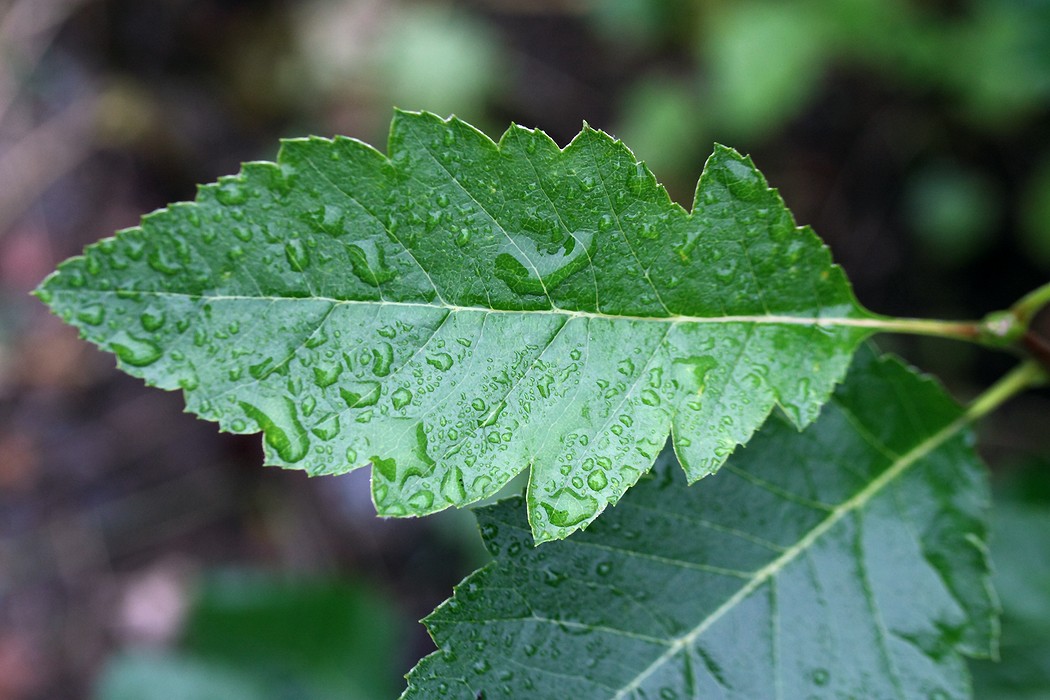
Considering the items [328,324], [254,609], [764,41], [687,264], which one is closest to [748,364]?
[687,264]

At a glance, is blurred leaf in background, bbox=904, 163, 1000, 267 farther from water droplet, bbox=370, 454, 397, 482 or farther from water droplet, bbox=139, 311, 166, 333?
water droplet, bbox=139, 311, 166, 333

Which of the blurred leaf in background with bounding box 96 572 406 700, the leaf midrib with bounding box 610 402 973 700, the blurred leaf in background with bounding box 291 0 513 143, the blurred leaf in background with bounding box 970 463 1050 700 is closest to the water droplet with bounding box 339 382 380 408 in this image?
the leaf midrib with bounding box 610 402 973 700

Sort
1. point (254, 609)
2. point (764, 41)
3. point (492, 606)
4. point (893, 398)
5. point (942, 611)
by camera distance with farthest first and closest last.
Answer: point (764, 41) → point (254, 609) → point (893, 398) → point (942, 611) → point (492, 606)

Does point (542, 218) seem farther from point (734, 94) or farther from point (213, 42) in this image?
point (213, 42)

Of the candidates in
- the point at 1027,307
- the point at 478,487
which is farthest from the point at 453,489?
the point at 1027,307

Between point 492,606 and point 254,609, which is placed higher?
point 492,606

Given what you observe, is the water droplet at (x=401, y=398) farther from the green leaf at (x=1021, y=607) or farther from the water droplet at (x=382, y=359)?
the green leaf at (x=1021, y=607)

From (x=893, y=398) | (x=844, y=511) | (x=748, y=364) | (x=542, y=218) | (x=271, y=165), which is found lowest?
(x=844, y=511)
